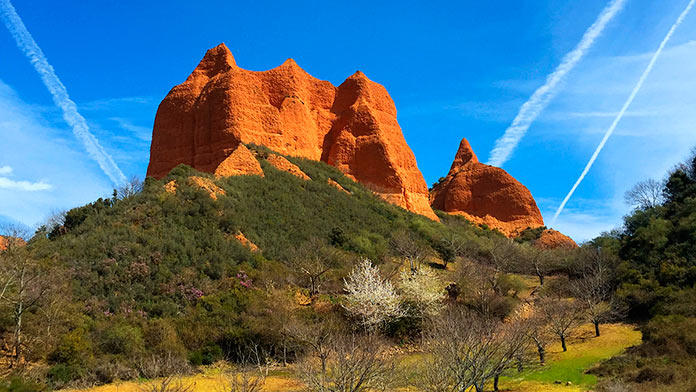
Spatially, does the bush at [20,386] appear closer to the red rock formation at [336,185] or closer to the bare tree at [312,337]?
the bare tree at [312,337]

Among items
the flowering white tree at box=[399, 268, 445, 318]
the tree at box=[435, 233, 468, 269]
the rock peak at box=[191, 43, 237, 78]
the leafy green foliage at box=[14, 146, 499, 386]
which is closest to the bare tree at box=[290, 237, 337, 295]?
the leafy green foliage at box=[14, 146, 499, 386]

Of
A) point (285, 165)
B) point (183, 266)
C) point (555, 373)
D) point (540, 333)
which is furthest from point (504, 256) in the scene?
point (183, 266)

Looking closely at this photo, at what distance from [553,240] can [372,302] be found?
4233 centimetres

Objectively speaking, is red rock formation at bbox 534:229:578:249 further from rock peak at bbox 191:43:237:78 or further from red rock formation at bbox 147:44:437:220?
rock peak at bbox 191:43:237:78

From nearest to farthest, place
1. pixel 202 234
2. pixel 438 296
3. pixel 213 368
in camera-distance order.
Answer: pixel 213 368 → pixel 438 296 → pixel 202 234

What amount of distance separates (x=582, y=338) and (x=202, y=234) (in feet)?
80.7

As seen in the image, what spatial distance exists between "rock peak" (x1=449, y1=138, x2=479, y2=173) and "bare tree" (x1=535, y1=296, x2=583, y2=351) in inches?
2099

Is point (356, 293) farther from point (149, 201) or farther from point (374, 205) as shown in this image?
point (374, 205)

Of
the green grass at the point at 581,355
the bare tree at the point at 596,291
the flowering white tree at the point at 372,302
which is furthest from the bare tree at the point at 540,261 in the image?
the flowering white tree at the point at 372,302

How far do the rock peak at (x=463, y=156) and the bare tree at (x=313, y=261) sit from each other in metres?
52.1

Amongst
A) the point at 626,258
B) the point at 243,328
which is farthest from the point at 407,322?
the point at 626,258

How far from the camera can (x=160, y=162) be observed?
181 ft

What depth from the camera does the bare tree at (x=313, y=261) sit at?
2830 centimetres

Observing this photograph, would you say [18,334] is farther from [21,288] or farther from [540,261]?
[540,261]
